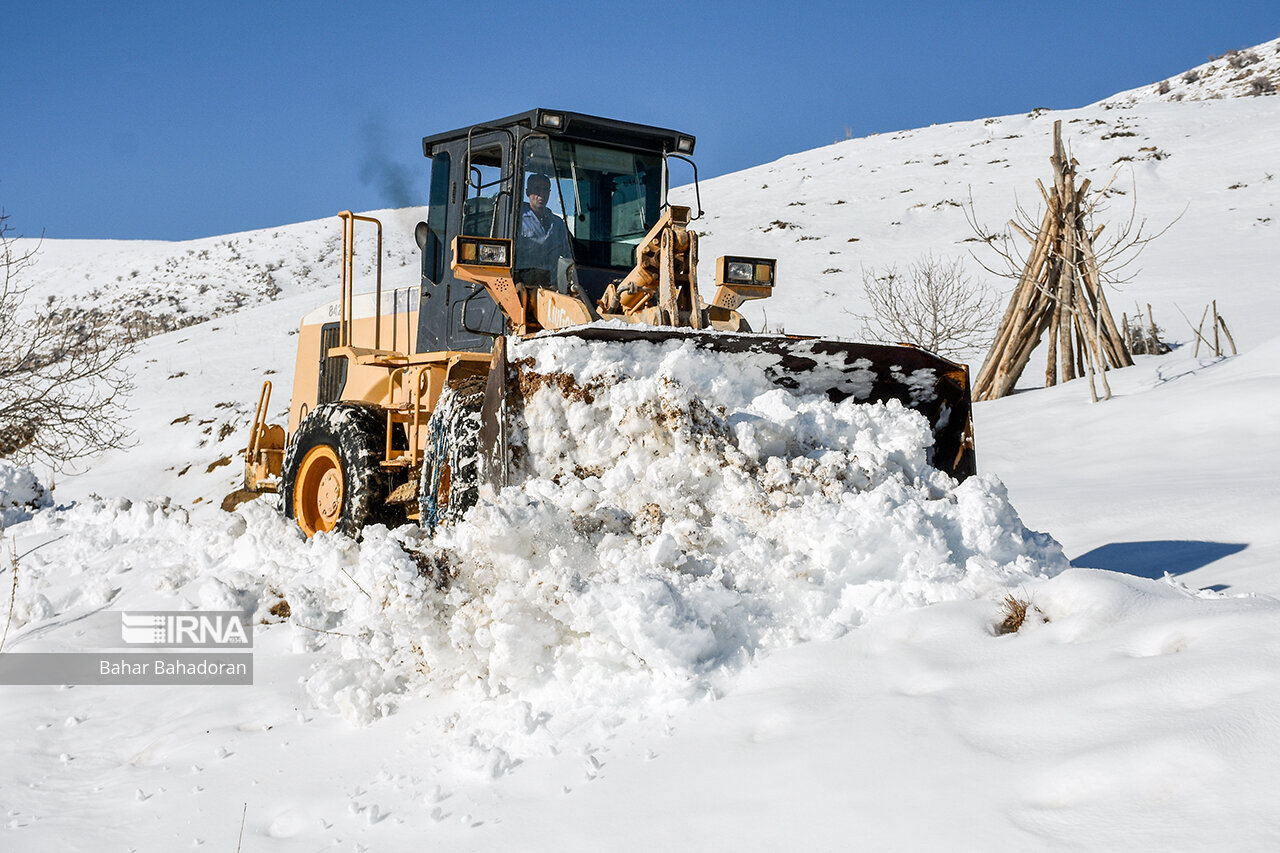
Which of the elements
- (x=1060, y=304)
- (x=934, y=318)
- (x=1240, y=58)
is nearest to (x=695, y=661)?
(x=1060, y=304)

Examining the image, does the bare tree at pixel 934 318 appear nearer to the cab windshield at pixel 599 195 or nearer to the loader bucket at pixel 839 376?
the cab windshield at pixel 599 195

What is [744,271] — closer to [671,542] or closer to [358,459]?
[358,459]

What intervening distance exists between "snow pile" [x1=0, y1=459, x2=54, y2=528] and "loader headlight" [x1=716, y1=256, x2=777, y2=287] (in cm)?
795

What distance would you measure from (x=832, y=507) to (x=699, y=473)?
0.60m

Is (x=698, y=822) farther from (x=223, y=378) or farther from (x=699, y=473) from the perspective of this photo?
(x=223, y=378)

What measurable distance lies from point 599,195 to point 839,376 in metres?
2.15

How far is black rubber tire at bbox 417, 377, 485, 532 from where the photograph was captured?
4.77 m

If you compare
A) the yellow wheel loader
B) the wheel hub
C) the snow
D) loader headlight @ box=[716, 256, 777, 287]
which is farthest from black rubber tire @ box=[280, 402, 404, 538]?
loader headlight @ box=[716, 256, 777, 287]

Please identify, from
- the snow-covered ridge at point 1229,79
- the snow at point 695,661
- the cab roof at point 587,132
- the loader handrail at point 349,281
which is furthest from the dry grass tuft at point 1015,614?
the snow-covered ridge at point 1229,79

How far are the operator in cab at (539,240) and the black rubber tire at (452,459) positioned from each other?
1.21 m

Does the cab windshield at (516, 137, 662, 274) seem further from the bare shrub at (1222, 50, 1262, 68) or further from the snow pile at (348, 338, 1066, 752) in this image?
the bare shrub at (1222, 50, 1262, 68)

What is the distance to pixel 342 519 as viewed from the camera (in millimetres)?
6207

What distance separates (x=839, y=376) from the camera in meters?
5.43

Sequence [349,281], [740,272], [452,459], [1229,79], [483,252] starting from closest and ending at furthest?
[452,459]
[483,252]
[740,272]
[349,281]
[1229,79]
